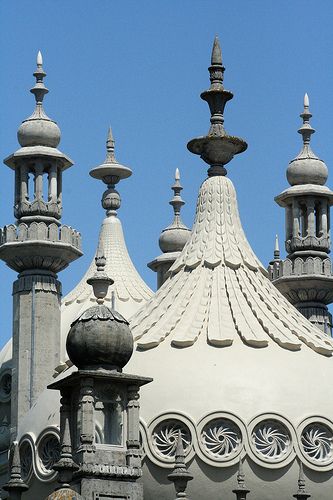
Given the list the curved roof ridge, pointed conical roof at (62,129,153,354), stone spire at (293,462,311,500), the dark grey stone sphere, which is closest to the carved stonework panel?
stone spire at (293,462,311,500)

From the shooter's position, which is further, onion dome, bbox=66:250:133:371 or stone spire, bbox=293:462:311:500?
stone spire, bbox=293:462:311:500

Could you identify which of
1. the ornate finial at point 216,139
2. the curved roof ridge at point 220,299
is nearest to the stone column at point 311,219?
the ornate finial at point 216,139

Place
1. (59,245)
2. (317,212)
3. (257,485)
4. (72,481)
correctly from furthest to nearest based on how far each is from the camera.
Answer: (317,212) → (59,245) → (257,485) → (72,481)

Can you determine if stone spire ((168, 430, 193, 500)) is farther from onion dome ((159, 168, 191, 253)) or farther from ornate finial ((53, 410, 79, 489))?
onion dome ((159, 168, 191, 253))

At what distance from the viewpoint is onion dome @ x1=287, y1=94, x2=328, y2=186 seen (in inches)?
2340

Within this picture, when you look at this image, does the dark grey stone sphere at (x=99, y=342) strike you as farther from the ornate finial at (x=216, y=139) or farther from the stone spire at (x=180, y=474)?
the ornate finial at (x=216, y=139)

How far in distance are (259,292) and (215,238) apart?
1.73 metres

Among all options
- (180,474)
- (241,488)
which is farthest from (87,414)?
(241,488)

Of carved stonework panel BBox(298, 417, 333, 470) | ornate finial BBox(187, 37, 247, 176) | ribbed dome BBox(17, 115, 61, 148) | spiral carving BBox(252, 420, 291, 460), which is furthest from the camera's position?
ribbed dome BBox(17, 115, 61, 148)

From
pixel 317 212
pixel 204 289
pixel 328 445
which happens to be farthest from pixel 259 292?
pixel 317 212

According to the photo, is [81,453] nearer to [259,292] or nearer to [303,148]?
[259,292]

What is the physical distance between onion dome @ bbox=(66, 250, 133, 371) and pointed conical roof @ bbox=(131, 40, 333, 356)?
234 inches

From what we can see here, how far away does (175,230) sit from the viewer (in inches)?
2499

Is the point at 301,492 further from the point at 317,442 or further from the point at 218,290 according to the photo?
the point at 218,290
